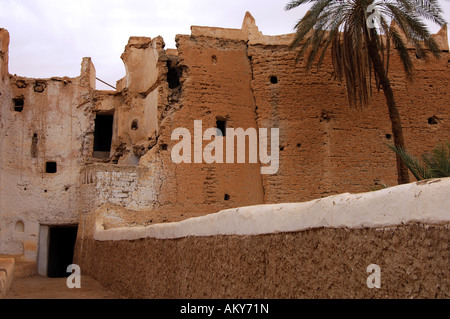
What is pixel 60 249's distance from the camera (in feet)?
53.6

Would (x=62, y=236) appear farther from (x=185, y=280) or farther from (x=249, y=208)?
(x=249, y=208)

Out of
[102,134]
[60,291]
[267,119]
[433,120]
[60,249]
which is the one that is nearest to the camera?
[60,291]

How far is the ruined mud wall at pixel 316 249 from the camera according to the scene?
244 cm

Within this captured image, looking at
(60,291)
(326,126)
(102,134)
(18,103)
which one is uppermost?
(18,103)

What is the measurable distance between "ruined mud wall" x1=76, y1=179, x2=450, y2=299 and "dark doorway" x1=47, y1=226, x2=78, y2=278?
31.8 ft

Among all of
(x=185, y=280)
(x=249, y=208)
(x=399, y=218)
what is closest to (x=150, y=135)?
(x=185, y=280)

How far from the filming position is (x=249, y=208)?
4.31 meters

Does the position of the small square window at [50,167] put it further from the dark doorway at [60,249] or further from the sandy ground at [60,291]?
the sandy ground at [60,291]

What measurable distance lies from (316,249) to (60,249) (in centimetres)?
1447

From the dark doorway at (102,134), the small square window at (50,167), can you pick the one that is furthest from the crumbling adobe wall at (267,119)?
the dark doorway at (102,134)

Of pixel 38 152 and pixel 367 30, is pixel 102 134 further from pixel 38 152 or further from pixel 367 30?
pixel 367 30

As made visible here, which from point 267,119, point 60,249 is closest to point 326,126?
point 267,119

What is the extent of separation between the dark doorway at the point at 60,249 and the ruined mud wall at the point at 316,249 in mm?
9684

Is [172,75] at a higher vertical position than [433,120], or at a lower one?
higher
